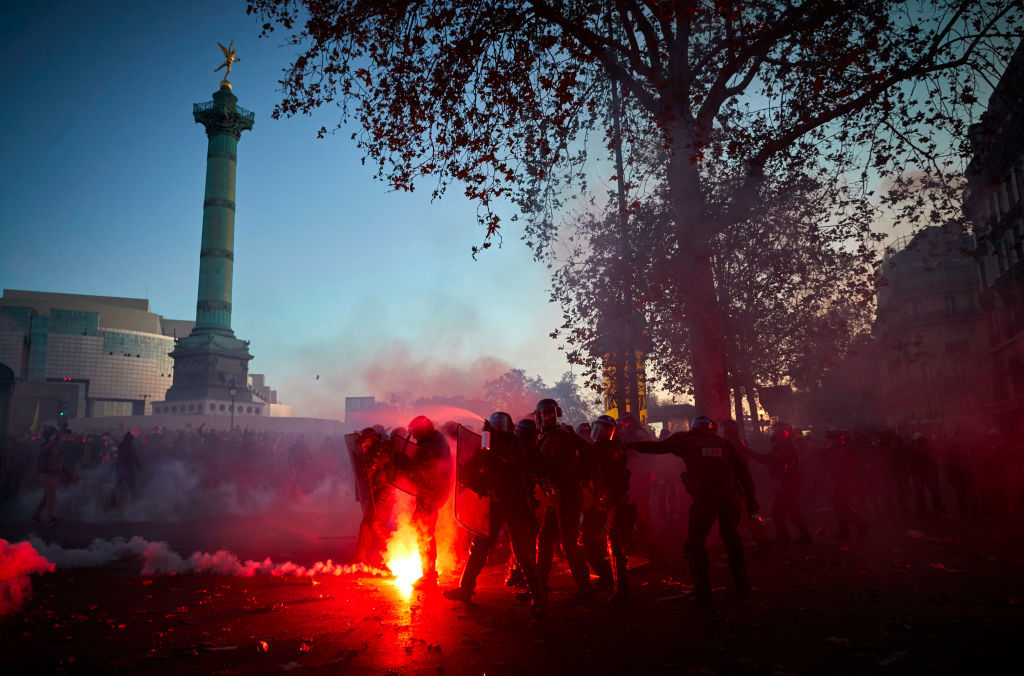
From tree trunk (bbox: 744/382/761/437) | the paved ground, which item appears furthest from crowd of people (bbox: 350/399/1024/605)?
tree trunk (bbox: 744/382/761/437)

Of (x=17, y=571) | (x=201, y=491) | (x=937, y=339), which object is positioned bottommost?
(x=17, y=571)

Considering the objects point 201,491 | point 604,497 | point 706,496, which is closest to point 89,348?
point 201,491

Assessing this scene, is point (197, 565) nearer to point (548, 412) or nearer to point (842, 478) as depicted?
point (548, 412)

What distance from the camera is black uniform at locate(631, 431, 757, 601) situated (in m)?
6.60

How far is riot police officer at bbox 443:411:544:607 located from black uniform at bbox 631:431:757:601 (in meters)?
1.33

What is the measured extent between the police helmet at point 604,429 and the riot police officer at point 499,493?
3.11ft

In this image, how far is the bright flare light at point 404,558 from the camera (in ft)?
26.1

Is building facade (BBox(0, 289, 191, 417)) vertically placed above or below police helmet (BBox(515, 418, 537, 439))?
above

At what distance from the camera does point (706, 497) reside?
22.3 feet

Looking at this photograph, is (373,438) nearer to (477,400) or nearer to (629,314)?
(629,314)

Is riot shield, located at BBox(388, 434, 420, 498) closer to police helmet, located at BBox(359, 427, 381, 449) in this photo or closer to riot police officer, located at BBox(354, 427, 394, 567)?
riot police officer, located at BBox(354, 427, 394, 567)

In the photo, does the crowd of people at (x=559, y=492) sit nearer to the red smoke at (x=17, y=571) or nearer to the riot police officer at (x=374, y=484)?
the riot police officer at (x=374, y=484)

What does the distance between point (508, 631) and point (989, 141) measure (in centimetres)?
946

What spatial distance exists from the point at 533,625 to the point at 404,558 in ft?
13.1
